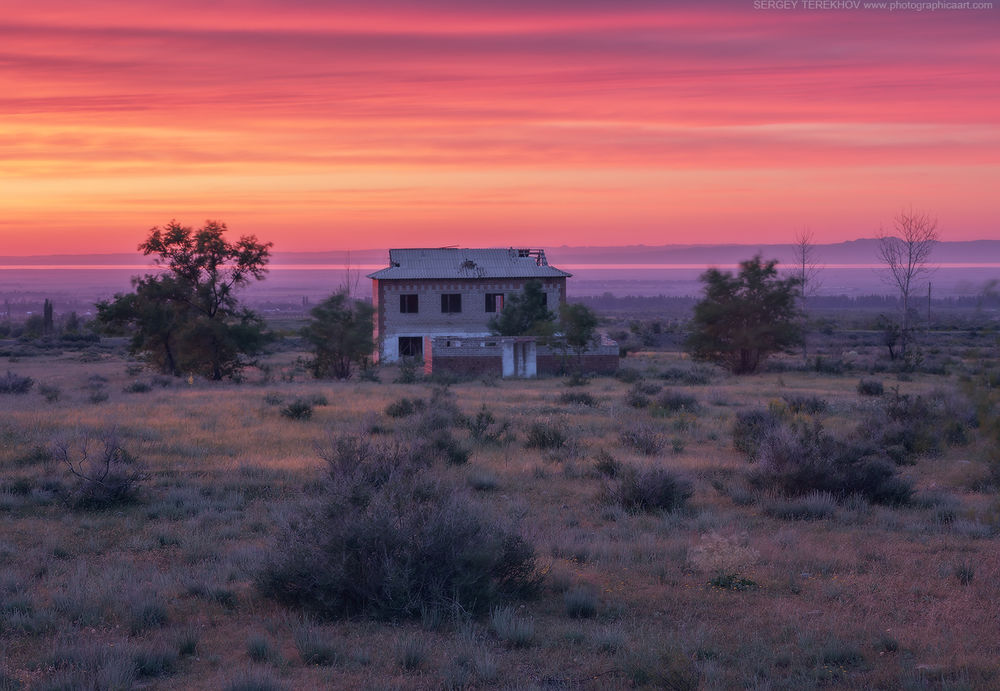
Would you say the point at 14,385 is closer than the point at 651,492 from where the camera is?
No

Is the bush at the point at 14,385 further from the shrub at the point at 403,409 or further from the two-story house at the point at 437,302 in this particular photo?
the two-story house at the point at 437,302

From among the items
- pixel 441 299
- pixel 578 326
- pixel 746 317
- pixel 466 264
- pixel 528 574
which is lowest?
pixel 528 574

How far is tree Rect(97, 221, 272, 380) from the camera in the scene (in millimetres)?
37344

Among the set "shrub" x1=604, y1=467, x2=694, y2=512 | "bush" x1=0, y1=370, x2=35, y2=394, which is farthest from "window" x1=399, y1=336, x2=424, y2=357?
"shrub" x1=604, y1=467, x2=694, y2=512

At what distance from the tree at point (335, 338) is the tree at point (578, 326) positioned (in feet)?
30.2

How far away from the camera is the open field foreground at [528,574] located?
20.5 feet

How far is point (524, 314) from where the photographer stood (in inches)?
1815

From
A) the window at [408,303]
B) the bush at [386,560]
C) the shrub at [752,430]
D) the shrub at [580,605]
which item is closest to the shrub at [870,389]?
the shrub at [752,430]

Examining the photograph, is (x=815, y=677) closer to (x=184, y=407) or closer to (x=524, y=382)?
(x=184, y=407)

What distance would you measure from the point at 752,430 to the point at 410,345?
33.7 m

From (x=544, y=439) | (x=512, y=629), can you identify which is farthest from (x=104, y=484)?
(x=544, y=439)

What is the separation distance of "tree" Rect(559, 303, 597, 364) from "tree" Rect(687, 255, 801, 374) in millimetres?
5770

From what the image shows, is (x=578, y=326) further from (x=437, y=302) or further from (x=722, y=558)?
(x=722, y=558)

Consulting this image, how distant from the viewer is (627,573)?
29.0 feet
